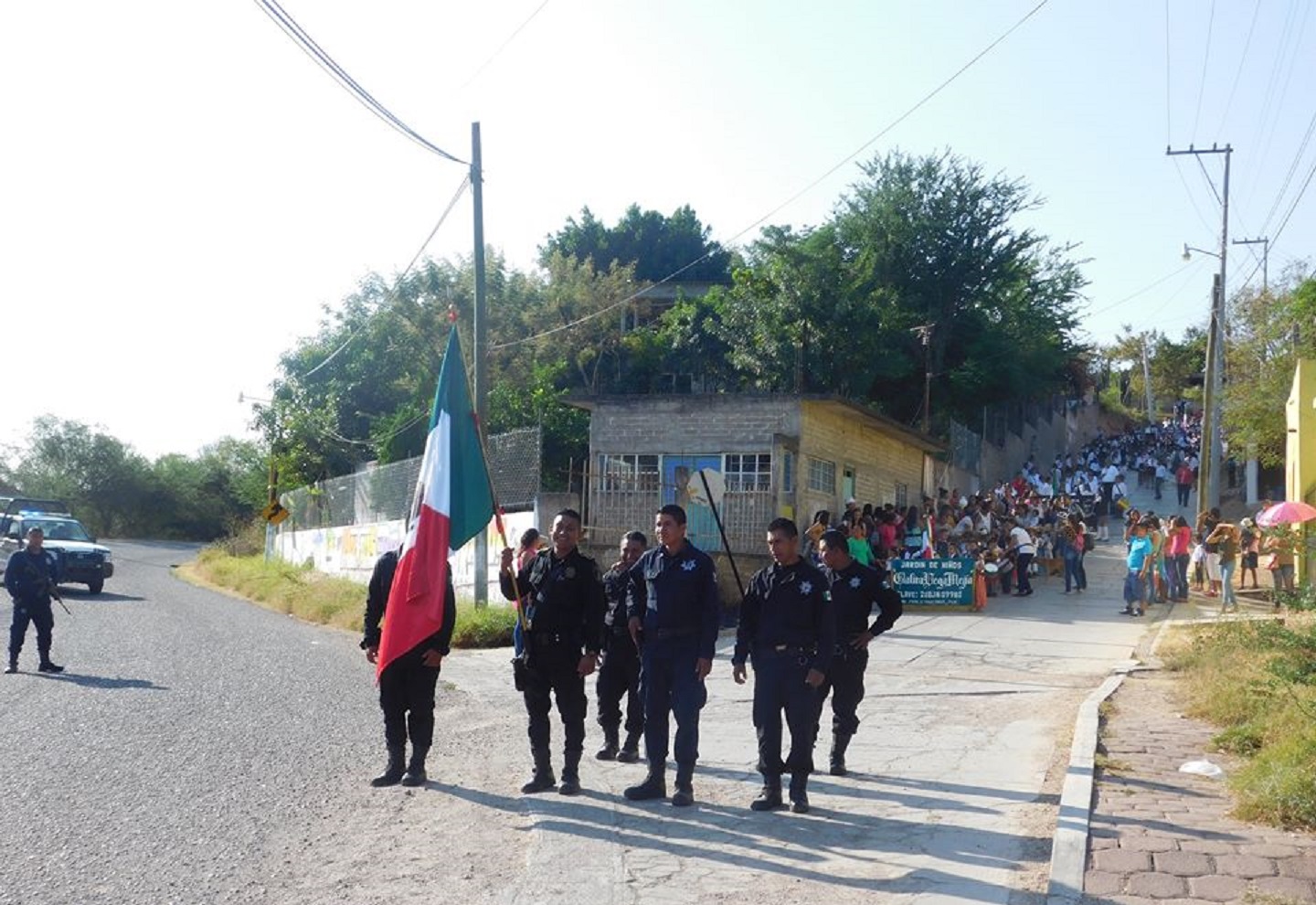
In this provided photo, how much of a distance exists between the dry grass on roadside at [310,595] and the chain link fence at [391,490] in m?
1.74

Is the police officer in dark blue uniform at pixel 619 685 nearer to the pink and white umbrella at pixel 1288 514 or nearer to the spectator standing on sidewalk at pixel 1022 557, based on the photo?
the pink and white umbrella at pixel 1288 514

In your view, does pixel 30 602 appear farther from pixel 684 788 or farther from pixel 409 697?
pixel 684 788

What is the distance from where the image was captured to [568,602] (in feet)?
26.8

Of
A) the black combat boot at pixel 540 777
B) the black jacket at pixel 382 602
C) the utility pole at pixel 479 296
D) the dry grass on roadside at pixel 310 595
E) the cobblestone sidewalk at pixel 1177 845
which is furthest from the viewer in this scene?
the utility pole at pixel 479 296

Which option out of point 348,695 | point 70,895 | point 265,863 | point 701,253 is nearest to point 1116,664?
point 348,695

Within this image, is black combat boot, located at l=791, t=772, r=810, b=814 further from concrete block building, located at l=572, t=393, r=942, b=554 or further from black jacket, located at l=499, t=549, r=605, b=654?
concrete block building, located at l=572, t=393, r=942, b=554

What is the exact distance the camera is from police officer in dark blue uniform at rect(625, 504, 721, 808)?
7.85 meters

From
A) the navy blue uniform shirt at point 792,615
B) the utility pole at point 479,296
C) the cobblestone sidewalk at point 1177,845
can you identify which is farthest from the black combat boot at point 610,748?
the utility pole at point 479,296

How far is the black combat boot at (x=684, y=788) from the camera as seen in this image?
307 inches

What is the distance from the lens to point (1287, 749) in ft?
25.6

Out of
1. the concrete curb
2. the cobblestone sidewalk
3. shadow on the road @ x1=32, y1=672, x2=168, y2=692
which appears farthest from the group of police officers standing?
shadow on the road @ x1=32, y1=672, x2=168, y2=692

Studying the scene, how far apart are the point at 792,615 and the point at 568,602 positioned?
1436 mm

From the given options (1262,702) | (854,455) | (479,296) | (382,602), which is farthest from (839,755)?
(854,455)

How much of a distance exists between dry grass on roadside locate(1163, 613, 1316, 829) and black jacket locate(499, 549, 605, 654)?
3.82 metres
